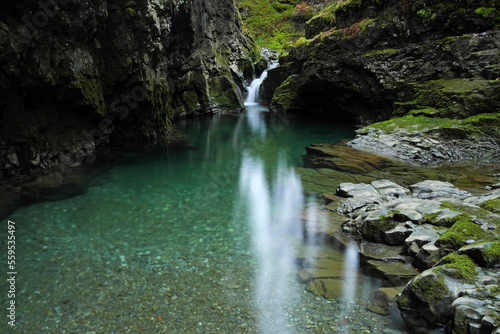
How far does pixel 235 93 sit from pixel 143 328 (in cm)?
2975

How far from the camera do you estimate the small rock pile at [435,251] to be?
11.6ft

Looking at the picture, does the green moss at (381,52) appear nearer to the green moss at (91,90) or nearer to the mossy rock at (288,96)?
the mossy rock at (288,96)

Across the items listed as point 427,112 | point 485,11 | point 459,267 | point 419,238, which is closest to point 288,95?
point 427,112

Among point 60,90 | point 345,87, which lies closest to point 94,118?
point 60,90

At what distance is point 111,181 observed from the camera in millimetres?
10219

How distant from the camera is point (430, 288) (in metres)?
3.90

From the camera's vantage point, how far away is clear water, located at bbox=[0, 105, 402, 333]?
13.8 feet

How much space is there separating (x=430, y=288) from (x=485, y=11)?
1843cm

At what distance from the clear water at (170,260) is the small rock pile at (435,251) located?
60 cm

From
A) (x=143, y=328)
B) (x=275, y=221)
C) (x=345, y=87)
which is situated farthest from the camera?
(x=345, y=87)

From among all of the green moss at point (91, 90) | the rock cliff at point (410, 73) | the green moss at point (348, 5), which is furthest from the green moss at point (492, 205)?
the green moss at point (348, 5)

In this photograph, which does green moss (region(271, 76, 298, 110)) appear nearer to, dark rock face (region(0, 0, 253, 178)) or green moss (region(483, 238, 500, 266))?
dark rock face (region(0, 0, 253, 178))

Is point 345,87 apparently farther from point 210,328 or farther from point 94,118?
point 210,328

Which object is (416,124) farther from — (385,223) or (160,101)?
(160,101)
